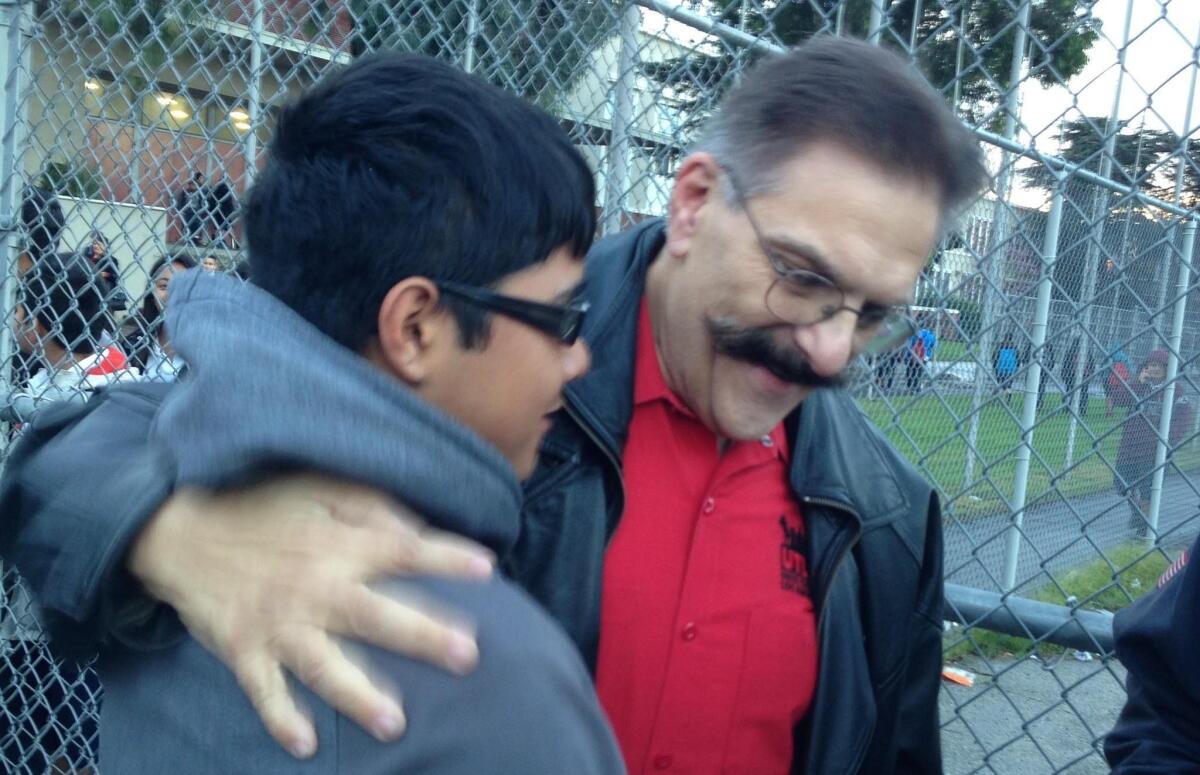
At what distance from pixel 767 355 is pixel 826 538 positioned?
319 millimetres

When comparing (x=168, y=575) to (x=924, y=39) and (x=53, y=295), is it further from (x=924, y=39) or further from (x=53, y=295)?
(x=53, y=295)

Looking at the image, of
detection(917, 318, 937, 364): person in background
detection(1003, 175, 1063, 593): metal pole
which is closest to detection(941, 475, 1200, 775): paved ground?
detection(1003, 175, 1063, 593): metal pole

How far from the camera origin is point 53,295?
12.8 feet

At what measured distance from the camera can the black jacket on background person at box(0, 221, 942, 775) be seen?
4.91ft

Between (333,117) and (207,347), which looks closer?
(207,347)

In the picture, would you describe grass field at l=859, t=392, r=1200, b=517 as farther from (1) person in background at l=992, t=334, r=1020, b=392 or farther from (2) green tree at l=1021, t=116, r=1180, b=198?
(2) green tree at l=1021, t=116, r=1180, b=198

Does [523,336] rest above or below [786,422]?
above

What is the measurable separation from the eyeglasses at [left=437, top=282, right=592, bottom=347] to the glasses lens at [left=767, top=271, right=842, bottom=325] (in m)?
0.47

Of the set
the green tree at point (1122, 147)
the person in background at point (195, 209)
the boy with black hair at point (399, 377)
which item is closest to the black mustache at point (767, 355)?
the boy with black hair at point (399, 377)

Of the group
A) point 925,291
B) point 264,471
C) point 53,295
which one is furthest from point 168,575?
point 53,295

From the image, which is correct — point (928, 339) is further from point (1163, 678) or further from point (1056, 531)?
point (1056, 531)

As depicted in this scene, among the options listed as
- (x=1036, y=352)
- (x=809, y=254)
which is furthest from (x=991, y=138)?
(x=809, y=254)

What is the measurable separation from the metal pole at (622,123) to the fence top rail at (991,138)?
0.09 meters

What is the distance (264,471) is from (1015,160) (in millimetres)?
1654
